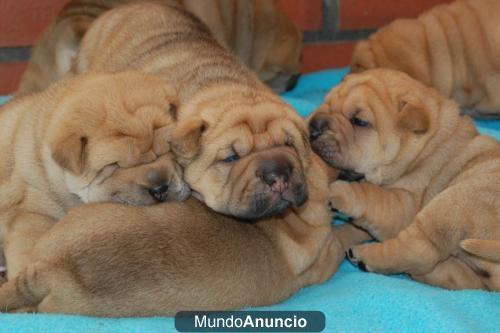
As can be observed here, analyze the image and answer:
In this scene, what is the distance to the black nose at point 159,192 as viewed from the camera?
9.91 ft

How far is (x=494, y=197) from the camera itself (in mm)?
3150

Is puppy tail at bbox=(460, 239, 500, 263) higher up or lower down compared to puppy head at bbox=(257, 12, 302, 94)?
higher up

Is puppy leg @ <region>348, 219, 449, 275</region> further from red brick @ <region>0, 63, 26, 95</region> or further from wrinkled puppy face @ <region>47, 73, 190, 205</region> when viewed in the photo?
red brick @ <region>0, 63, 26, 95</region>

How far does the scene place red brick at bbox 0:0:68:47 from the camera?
5742mm

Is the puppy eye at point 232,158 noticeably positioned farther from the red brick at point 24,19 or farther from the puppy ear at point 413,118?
the red brick at point 24,19

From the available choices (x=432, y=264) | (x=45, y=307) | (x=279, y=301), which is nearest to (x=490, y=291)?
(x=432, y=264)

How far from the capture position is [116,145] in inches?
119

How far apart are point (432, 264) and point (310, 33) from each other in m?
4.20

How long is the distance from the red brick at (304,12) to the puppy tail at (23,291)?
467 cm

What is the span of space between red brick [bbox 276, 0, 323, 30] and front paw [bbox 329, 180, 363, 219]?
11.7 ft

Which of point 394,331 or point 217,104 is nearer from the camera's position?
point 394,331

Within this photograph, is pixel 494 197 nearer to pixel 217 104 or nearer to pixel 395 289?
pixel 395 289

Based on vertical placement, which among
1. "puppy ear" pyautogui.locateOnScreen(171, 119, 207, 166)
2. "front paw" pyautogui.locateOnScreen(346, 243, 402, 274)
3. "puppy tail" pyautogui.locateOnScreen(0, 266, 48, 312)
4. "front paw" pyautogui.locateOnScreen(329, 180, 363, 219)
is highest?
"puppy ear" pyautogui.locateOnScreen(171, 119, 207, 166)

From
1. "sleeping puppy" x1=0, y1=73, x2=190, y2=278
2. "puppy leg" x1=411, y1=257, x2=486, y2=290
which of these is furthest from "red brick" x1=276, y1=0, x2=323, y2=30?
"puppy leg" x1=411, y1=257, x2=486, y2=290
